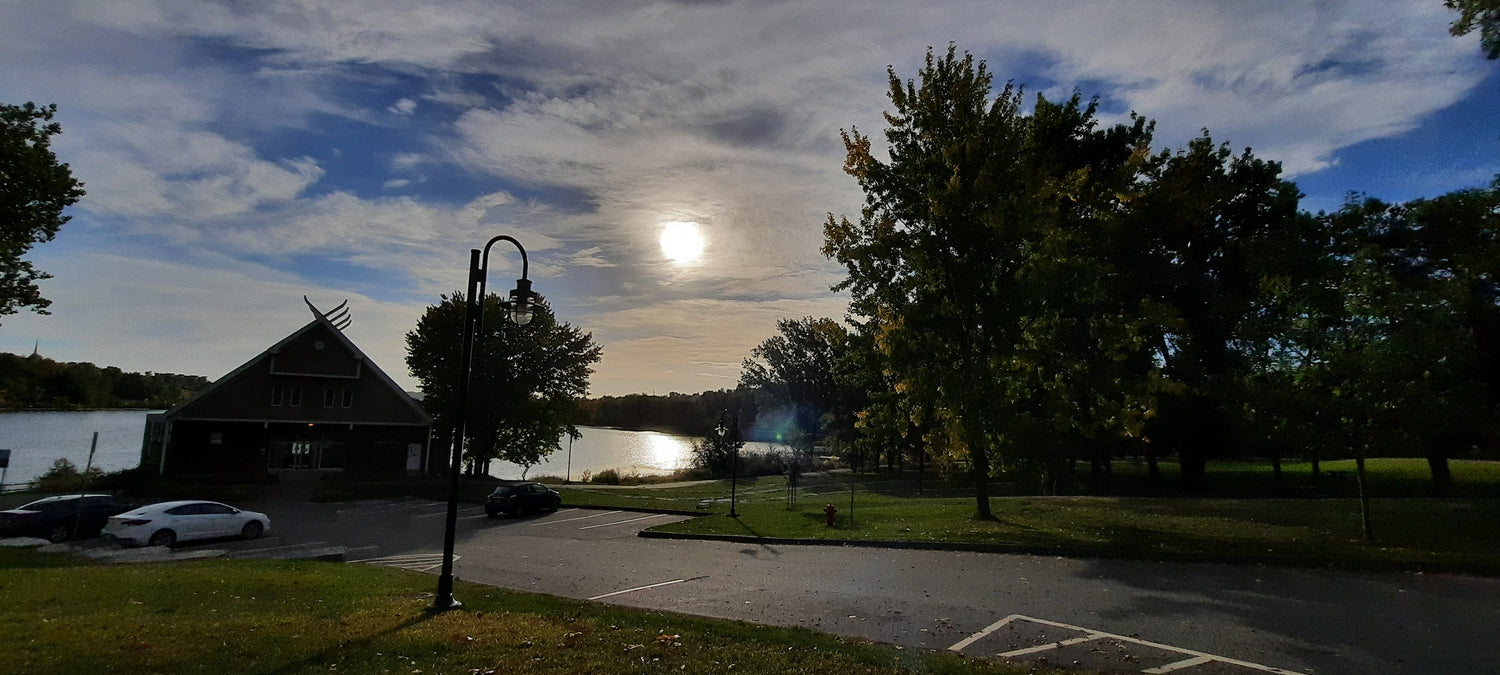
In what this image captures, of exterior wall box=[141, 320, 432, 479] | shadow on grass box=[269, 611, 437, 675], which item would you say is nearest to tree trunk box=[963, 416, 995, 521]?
shadow on grass box=[269, 611, 437, 675]

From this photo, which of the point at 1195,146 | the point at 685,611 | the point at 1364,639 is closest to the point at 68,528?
the point at 685,611

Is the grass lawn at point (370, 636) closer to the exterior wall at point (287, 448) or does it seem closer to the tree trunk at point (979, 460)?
the tree trunk at point (979, 460)

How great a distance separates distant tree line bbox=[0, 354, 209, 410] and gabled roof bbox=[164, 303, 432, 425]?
146 feet

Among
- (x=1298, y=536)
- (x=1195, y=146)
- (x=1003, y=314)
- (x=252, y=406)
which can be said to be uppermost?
(x=1195, y=146)

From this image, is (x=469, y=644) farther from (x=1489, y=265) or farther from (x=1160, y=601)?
(x=1489, y=265)

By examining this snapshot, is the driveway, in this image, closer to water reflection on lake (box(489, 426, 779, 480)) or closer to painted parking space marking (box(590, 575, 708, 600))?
painted parking space marking (box(590, 575, 708, 600))

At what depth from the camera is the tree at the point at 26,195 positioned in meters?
20.9

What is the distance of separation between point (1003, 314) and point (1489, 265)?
11.8 meters

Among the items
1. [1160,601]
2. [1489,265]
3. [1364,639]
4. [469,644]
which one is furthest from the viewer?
[1489,265]

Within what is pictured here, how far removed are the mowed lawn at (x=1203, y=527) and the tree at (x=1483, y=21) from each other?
1061cm

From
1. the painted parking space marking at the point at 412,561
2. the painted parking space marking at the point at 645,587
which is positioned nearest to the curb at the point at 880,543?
the painted parking space marking at the point at 645,587

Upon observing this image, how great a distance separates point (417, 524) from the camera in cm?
2577

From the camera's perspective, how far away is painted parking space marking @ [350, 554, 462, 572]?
54.6ft

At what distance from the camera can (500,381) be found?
48750 mm
